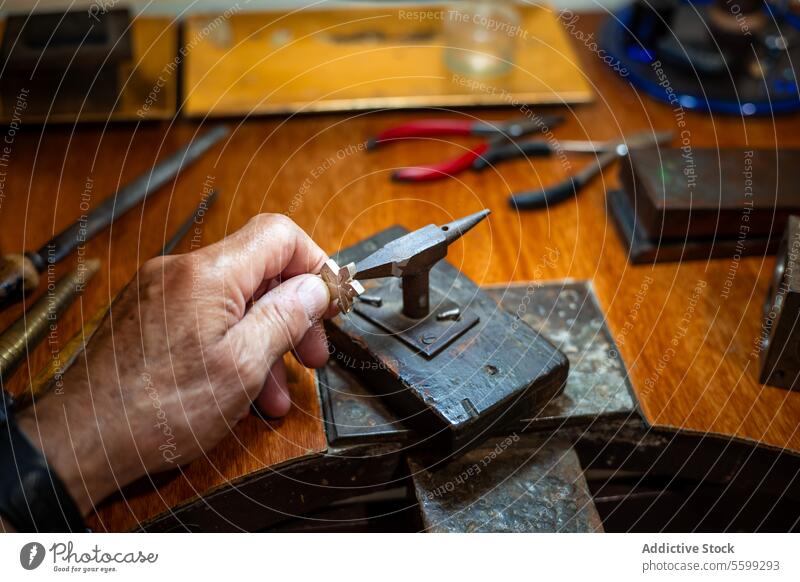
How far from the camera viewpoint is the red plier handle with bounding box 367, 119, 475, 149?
1189mm

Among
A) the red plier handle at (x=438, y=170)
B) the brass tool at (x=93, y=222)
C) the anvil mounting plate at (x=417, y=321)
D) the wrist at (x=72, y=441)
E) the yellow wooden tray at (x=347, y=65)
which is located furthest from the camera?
the yellow wooden tray at (x=347, y=65)

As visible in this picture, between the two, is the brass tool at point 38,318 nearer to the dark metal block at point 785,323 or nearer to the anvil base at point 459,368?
the anvil base at point 459,368

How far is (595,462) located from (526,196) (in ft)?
1.21

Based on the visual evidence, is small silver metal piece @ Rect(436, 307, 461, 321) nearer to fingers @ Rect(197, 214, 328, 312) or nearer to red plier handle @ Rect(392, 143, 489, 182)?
fingers @ Rect(197, 214, 328, 312)

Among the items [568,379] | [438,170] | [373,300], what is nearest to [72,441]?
[373,300]

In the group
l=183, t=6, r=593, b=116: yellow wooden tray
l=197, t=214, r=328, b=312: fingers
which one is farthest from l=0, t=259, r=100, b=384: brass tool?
l=183, t=6, r=593, b=116: yellow wooden tray

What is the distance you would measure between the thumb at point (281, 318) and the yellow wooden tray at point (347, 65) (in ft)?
1.77

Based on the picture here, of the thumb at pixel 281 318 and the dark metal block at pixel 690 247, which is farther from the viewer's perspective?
the dark metal block at pixel 690 247

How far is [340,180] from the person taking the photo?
1.13 meters

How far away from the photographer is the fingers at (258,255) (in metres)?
0.77

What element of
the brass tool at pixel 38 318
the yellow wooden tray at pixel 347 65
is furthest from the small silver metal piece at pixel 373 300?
the yellow wooden tray at pixel 347 65

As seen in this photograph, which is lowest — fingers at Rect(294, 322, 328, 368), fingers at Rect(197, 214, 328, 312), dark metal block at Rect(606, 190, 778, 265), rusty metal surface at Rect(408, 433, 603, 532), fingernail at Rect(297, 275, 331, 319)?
rusty metal surface at Rect(408, 433, 603, 532)

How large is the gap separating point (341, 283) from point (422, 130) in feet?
1.57
